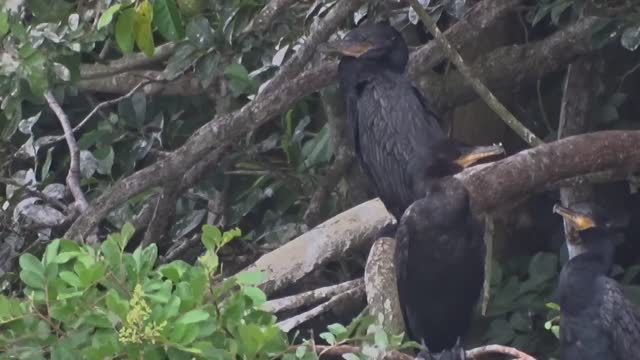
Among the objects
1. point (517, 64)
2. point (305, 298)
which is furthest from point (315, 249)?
point (517, 64)

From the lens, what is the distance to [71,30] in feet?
11.7

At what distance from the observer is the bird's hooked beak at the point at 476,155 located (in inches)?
120

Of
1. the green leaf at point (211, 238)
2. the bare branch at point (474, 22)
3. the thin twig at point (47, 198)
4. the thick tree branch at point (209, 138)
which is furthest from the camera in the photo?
the thin twig at point (47, 198)

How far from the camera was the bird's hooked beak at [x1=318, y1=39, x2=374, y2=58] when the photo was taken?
140 inches

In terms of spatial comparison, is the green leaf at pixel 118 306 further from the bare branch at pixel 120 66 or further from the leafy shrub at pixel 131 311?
the bare branch at pixel 120 66

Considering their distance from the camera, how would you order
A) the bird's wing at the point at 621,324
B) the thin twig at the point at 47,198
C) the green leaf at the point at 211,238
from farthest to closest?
the thin twig at the point at 47,198 < the bird's wing at the point at 621,324 < the green leaf at the point at 211,238

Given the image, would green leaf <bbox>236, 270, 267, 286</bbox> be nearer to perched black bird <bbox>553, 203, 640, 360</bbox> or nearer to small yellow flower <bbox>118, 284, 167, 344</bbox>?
small yellow flower <bbox>118, 284, 167, 344</bbox>

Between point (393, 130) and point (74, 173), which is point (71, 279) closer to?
point (393, 130)

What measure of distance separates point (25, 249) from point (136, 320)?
2149 millimetres

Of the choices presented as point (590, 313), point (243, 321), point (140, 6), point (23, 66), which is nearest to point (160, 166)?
point (23, 66)

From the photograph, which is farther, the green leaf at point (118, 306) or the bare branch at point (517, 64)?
the bare branch at point (517, 64)

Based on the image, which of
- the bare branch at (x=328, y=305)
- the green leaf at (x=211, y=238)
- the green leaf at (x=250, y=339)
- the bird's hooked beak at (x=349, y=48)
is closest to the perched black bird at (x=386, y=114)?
the bird's hooked beak at (x=349, y=48)

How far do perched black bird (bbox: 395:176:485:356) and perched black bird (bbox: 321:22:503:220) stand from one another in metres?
0.23

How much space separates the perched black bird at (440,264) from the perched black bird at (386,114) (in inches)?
9.0
